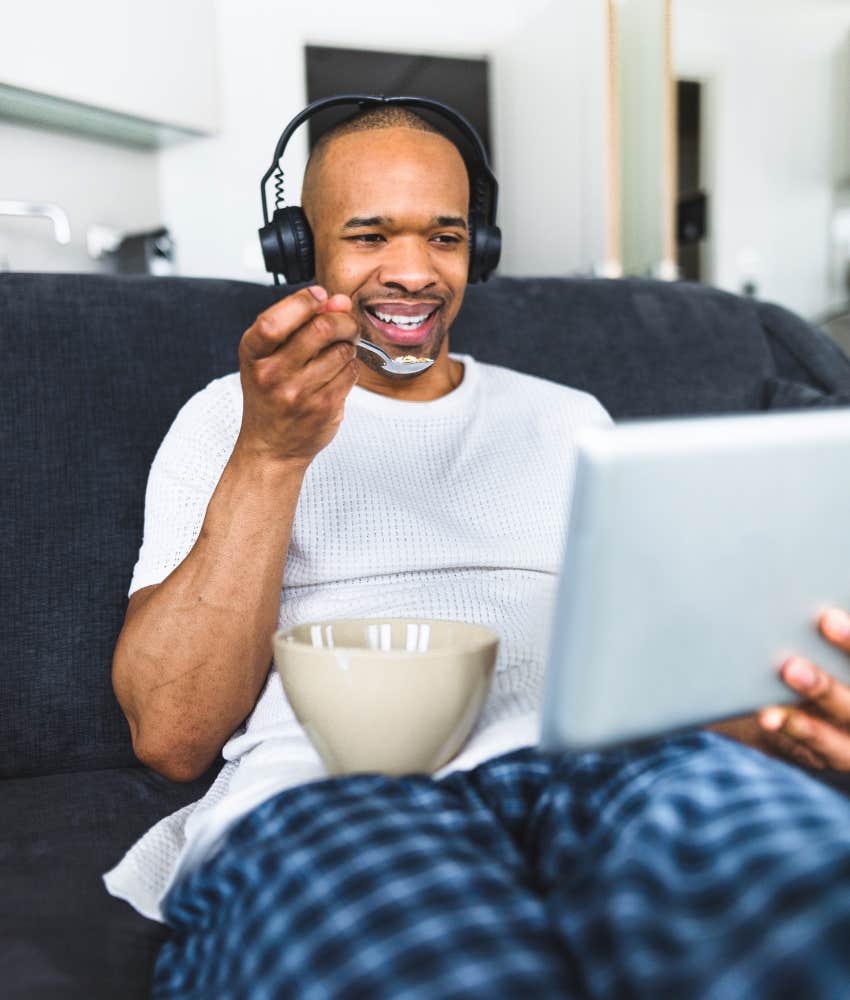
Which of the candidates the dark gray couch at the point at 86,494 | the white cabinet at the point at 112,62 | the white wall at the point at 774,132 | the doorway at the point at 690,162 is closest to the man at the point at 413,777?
the dark gray couch at the point at 86,494

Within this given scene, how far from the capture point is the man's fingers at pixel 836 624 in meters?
0.51

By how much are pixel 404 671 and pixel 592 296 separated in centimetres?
108

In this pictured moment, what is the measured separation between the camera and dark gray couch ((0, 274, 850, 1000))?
0.95 meters

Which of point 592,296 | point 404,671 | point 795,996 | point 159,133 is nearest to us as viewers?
point 795,996

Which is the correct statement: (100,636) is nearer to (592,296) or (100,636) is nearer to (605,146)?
(592,296)

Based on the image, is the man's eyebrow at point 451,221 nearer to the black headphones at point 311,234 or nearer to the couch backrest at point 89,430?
the black headphones at point 311,234

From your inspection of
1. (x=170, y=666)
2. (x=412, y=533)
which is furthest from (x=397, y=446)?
(x=170, y=666)

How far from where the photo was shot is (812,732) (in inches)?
23.9

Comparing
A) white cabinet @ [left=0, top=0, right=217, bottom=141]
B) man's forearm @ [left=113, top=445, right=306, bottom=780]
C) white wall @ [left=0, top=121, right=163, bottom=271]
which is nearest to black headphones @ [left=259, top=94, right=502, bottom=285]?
man's forearm @ [left=113, top=445, right=306, bottom=780]

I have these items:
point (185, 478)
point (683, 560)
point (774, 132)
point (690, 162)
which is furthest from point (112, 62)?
point (774, 132)

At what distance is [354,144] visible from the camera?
118 centimetres

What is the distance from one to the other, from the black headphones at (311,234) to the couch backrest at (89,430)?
0.38ft

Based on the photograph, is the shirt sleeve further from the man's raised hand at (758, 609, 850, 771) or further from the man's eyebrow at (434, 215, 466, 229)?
the man's raised hand at (758, 609, 850, 771)

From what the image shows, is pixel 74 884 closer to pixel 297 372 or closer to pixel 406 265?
pixel 297 372
